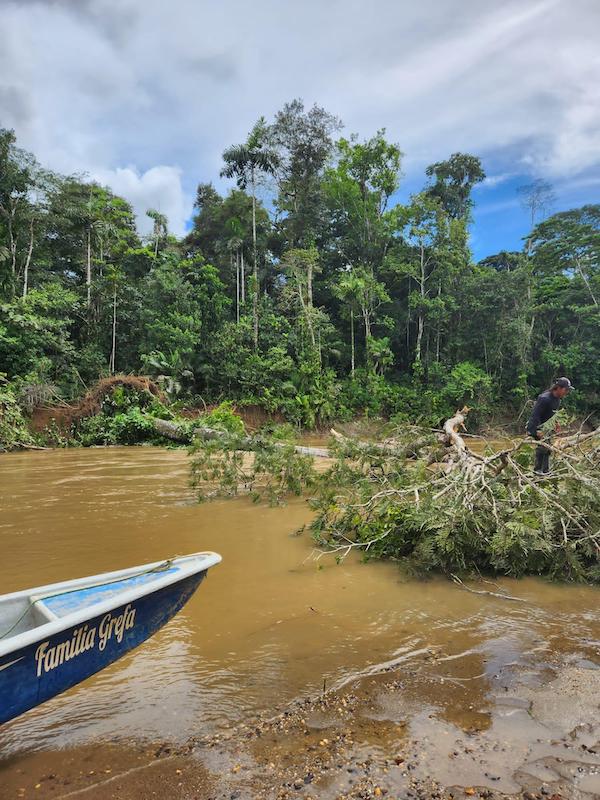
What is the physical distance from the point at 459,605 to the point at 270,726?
7.26ft

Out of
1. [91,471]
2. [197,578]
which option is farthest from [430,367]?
[197,578]

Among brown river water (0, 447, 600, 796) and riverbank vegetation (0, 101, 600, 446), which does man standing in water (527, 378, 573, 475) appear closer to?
brown river water (0, 447, 600, 796)

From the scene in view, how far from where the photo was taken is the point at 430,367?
25578 mm

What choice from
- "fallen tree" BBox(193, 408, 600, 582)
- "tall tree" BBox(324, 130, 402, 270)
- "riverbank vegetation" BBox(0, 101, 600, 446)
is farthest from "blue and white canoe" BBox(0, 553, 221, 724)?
"tall tree" BBox(324, 130, 402, 270)

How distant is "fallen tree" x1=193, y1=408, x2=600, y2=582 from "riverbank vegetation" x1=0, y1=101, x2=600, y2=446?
15.5m

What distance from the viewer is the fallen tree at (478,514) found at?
460 centimetres

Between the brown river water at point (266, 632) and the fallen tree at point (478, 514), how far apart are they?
0.80 ft

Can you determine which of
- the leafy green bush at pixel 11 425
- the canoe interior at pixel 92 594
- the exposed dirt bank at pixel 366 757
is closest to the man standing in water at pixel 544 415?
the exposed dirt bank at pixel 366 757

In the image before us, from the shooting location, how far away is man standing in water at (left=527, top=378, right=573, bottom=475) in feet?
19.5

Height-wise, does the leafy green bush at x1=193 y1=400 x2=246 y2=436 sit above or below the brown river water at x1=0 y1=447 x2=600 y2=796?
above

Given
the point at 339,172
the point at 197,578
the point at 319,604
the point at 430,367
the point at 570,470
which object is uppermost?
the point at 339,172

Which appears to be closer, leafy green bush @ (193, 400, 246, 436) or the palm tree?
leafy green bush @ (193, 400, 246, 436)

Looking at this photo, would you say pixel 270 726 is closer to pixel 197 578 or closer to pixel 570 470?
pixel 197 578

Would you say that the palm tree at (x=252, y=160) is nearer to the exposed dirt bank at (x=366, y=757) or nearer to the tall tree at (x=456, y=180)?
the tall tree at (x=456, y=180)
